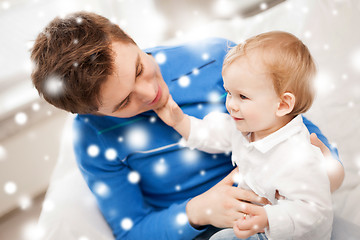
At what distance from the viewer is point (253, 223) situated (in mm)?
743

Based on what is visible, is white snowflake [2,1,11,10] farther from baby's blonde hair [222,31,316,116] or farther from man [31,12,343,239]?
baby's blonde hair [222,31,316,116]

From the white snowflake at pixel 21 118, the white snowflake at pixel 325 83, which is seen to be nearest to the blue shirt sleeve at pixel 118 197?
the white snowflake at pixel 325 83

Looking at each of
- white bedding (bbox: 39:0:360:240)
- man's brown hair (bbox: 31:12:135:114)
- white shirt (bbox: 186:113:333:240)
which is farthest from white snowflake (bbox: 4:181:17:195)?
white shirt (bbox: 186:113:333:240)

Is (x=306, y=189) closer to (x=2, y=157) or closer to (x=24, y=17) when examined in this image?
(x=2, y=157)

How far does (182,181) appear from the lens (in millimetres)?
1071

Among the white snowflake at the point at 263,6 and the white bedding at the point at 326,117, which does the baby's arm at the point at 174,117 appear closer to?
the white bedding at the point at 326,117

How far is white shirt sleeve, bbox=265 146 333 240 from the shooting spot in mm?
737

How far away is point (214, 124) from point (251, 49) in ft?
0.89

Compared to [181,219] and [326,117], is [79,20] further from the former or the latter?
[326,117]

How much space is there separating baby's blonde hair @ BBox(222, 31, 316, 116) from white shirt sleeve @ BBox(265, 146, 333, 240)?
0.14 m

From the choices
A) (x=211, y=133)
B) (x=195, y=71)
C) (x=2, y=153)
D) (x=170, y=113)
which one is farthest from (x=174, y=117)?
(x=2, y=153)

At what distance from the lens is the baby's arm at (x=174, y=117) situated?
95 centimetres

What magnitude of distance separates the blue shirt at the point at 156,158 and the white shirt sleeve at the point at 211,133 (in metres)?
0.07

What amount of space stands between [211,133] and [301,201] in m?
0.32
